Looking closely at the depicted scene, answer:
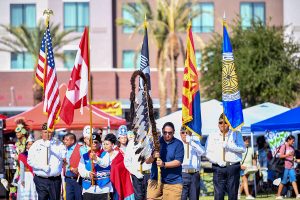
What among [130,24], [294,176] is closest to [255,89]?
[130,24]

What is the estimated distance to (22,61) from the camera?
67.9 meters

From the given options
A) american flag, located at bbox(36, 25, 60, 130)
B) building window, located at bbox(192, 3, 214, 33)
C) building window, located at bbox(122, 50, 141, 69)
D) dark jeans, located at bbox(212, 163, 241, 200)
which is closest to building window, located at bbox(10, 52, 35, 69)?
building window, located at bbox(122, 50, 141, 69)

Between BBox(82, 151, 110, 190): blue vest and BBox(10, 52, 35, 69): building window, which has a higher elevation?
BBox(10, 52, 35, 69): building window

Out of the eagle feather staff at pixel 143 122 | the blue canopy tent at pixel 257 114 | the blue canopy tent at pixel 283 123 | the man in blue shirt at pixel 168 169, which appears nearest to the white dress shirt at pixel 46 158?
the eagle feather staff at pixel 143 122

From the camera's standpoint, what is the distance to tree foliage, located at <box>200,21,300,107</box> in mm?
51906

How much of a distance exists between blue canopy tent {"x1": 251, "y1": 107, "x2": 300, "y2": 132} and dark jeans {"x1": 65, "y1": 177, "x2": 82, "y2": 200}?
9.20 meters

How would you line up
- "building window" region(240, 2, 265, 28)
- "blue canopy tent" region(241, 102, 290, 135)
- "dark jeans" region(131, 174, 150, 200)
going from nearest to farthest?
"dark jeans" region(131, 174, 150, 200) < "blue canopy tent" region(241, 102, 290, 135) < "building window" region(240, 2, 265, 28)

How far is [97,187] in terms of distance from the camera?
17.5m

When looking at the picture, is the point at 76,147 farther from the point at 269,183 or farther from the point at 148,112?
the point at 269,183

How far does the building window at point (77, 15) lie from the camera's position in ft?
226

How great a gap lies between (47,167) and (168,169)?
4.07 m

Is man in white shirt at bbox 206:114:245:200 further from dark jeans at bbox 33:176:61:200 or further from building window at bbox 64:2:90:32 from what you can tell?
A: building window at bbox 64:2:90:32

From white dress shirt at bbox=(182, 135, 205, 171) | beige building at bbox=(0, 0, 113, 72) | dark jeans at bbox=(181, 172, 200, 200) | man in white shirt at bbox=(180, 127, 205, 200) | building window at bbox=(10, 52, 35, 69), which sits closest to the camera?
dark jeans at bbox=(181, 172, 200, 200)

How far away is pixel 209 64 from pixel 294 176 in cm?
2644
